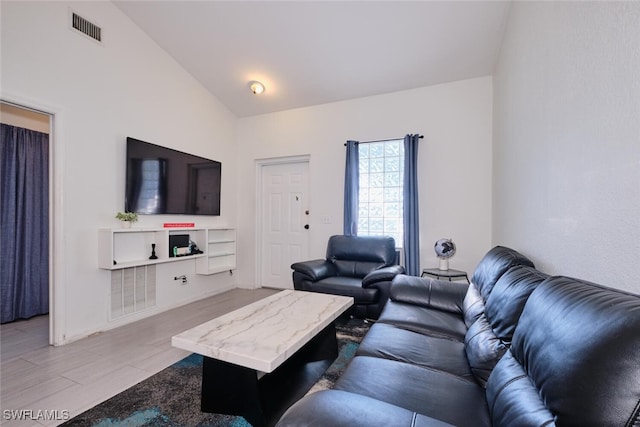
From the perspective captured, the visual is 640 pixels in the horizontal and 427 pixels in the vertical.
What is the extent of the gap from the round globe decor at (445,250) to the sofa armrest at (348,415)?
8.59 ft

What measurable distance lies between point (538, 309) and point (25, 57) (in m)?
3.73

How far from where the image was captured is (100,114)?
9.37ft

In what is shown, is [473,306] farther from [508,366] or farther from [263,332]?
[263,332]

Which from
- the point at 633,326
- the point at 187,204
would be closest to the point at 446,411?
the point at 633,326

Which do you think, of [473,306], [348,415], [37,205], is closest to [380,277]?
[473,306]

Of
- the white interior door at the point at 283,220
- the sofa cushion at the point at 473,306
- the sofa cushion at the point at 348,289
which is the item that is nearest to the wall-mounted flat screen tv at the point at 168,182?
the white interior door at the point at 283,220

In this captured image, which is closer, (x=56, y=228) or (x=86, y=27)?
(x=56, y=228)

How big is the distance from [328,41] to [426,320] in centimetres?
286

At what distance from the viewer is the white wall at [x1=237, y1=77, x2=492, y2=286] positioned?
3338mm

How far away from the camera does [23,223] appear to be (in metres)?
3.14

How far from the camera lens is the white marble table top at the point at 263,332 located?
52.7 inches

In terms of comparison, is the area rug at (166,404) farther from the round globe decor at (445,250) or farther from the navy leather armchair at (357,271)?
the round globe decor at (445,250)

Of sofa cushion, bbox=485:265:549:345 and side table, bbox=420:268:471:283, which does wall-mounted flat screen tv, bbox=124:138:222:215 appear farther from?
sofa cushion, bbox=485:265:549:345

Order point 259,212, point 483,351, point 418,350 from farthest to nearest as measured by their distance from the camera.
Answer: point 259,212 < point 418,350 < point 483,351
